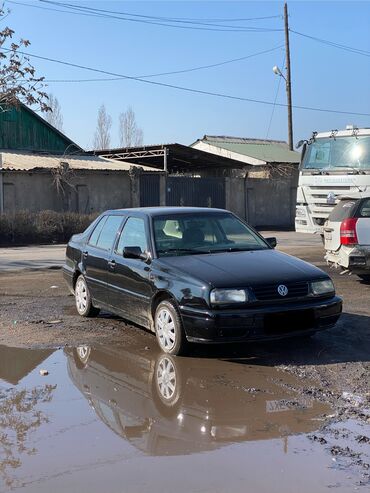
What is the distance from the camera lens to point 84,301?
810 centimetres

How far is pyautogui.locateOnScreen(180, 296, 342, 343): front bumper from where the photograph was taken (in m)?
5.66

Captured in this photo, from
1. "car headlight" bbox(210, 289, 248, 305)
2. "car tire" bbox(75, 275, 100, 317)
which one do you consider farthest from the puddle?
"car tire" bbox(75, 275, 100, 317)

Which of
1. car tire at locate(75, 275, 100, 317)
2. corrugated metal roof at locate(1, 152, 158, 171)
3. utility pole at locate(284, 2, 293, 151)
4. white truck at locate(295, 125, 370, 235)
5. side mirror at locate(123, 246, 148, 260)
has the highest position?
utility pole at locate(284, 2, 293, 151)

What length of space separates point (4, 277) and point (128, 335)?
640 centimetres

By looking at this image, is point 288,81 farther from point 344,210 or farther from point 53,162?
point 344,210

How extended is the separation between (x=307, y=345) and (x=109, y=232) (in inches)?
114

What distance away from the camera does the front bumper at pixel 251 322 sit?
5664 mm

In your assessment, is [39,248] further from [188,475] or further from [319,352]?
[188,475]

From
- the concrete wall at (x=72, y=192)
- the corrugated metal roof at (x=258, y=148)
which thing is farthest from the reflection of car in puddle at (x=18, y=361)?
the corrugated metal roof at (x=258, y=148)

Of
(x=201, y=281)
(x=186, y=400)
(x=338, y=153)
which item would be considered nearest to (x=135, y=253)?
(x=201, y=281)

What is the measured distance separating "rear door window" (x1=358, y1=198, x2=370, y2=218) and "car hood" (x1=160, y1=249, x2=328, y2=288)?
3870mm

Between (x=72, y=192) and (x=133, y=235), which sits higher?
(x=72, y=192)

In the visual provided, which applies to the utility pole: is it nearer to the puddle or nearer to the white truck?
the white truck

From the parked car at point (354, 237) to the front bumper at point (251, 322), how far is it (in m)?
4.13
